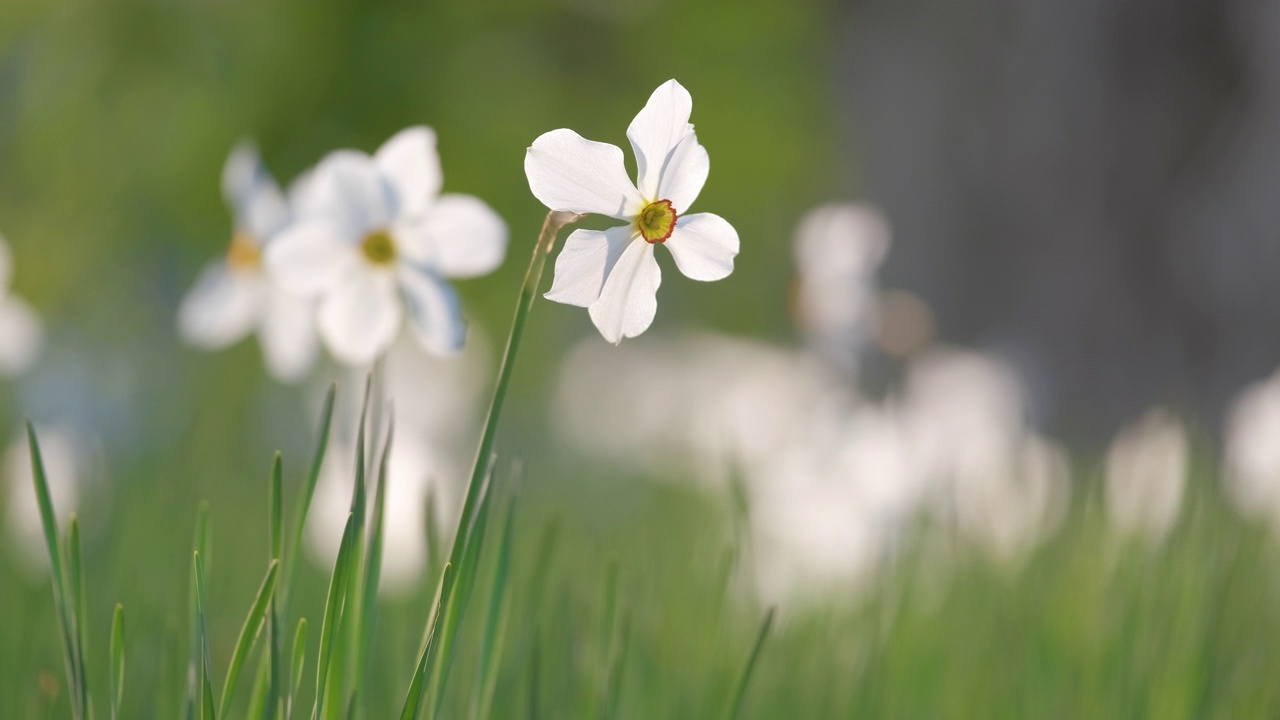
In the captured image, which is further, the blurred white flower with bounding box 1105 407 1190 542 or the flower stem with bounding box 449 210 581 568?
the blurred white flower with bounding box 1105 407 1190 542

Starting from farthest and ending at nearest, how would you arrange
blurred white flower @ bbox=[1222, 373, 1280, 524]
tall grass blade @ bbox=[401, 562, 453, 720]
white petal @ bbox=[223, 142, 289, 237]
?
blurred white flower @ bbox=[1222, 373, 1280, 524]
white petal @ bbox=[223, 142, 289, 237]
tall grass blade @ bbox=[401, 562, 453, 720]

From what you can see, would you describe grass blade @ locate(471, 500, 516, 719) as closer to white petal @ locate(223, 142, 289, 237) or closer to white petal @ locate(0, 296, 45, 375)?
white petal @ locate(223, 142, 289, 237)

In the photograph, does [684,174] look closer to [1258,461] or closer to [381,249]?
[381,249]

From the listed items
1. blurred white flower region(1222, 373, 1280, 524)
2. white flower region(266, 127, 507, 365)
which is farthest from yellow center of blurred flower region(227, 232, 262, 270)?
blurred white flower region(1222, 373, 1280, 524)

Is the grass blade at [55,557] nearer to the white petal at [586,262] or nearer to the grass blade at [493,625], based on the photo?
the grass blade at [493,625]

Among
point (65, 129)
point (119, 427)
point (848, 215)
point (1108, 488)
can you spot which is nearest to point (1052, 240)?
point (1108, 488)

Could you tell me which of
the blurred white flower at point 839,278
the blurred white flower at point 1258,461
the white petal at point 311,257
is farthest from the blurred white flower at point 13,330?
the blurred white flower at point 1258,461

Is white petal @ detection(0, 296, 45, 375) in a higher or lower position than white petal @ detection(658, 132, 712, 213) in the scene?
lower
